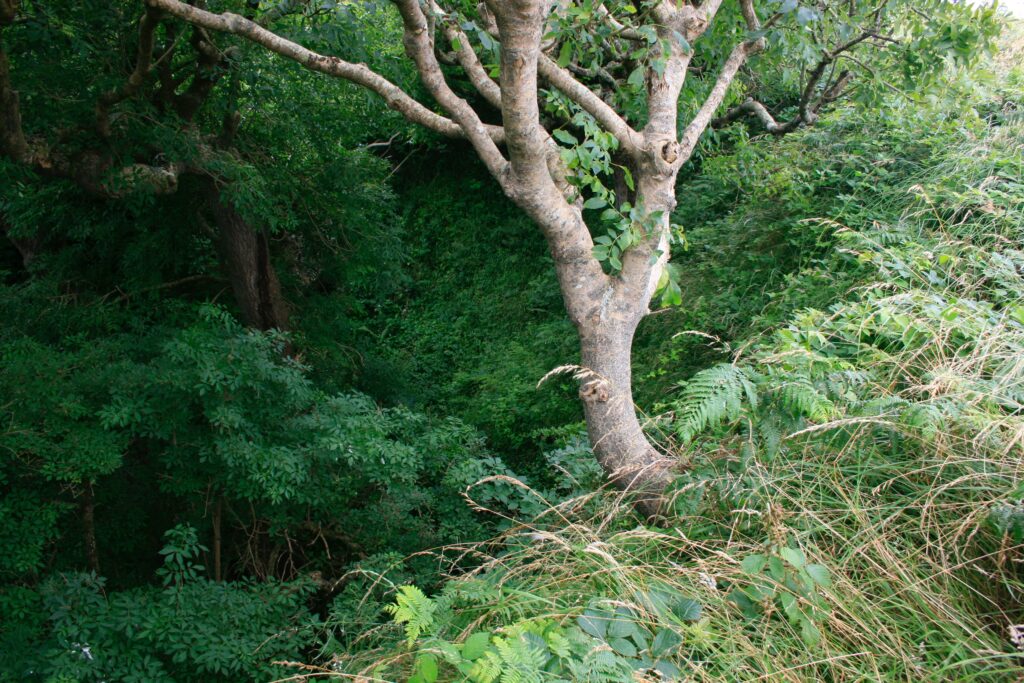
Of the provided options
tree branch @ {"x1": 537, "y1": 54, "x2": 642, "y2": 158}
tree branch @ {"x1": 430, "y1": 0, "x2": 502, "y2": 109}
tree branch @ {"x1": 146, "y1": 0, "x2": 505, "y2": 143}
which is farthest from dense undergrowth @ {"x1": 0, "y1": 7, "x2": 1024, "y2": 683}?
tree branch @ {"x1": 430, "y1": 0, "x2": 502, "y2": 109}

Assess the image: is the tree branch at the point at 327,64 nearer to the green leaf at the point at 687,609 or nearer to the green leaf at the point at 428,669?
the green leaf at the point at 687,609

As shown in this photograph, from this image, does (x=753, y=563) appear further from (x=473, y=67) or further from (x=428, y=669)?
(x=473, y=67)

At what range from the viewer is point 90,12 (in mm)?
4809

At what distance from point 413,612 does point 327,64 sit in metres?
2.81

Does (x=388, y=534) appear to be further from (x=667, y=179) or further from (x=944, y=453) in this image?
(x=944, y=453)

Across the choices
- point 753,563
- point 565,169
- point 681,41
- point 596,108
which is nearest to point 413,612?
point 753,563

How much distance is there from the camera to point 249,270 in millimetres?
6234

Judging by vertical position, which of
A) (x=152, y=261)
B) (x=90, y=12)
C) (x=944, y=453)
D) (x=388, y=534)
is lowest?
(x=388, y=534)

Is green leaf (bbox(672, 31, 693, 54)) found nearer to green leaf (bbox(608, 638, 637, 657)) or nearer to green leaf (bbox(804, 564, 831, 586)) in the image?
green leaf (bbox(804, 564, 831, 586))

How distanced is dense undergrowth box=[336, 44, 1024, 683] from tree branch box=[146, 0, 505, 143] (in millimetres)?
1880

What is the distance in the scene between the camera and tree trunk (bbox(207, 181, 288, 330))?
239 inches

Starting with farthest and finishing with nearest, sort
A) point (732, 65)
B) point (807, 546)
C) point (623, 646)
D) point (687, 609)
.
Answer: point (732, 65), point (807, 546), point (687, 609), point (623, 646)

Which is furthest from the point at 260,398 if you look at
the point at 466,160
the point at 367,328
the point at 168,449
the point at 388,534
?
the point at 466,160

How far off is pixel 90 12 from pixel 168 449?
2830 mm
